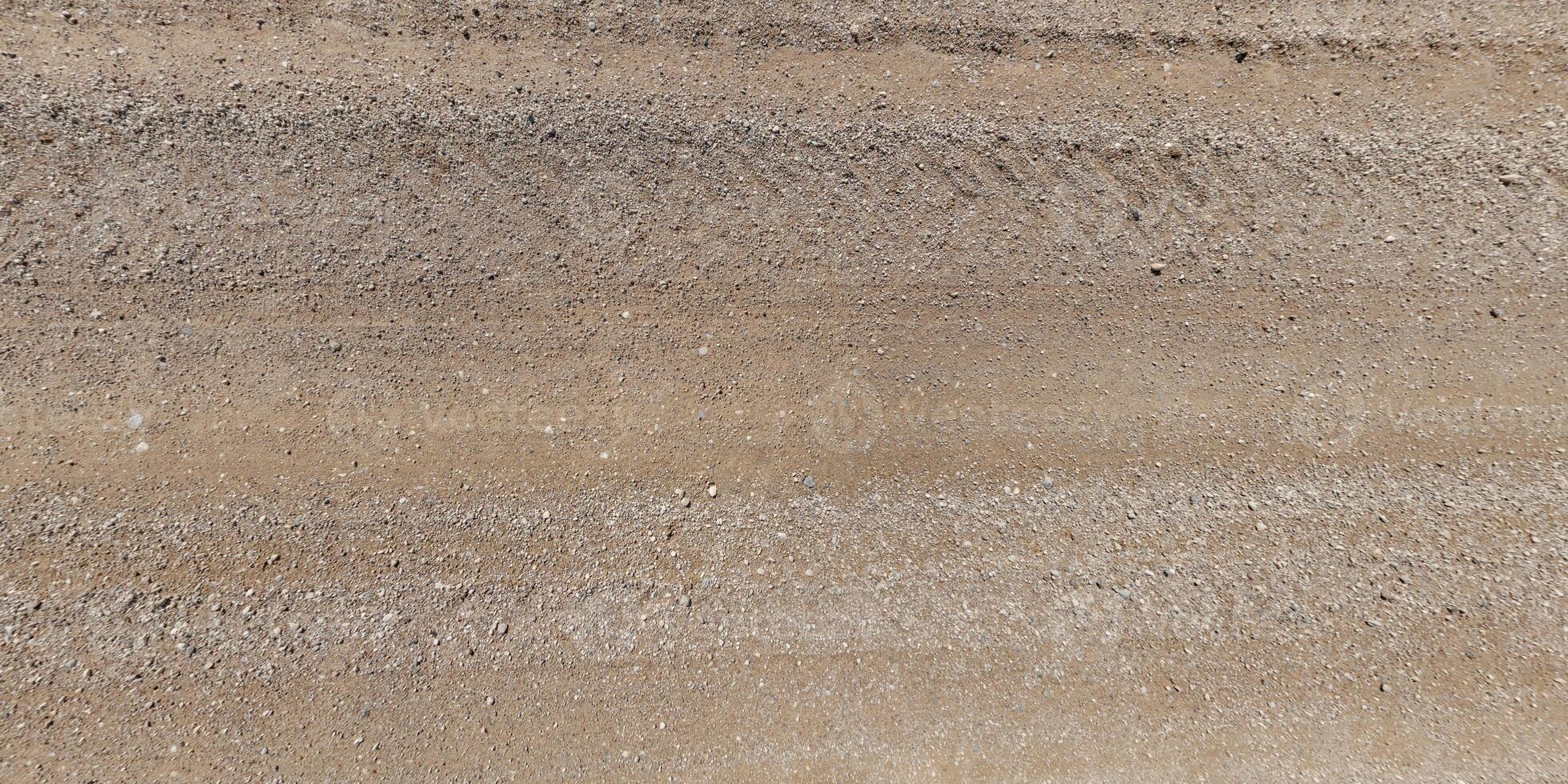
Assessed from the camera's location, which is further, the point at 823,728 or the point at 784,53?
the point at 784,53

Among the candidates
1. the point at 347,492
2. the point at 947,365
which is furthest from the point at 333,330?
the point at 947,365

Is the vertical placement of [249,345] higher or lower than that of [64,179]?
lower

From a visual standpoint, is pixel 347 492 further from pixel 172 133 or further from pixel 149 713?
pixel 172 133

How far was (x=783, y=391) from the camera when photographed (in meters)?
3.63

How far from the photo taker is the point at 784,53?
12.2 feet

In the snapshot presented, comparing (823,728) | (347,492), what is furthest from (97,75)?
(823,728)

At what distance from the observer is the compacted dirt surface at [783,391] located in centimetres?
341

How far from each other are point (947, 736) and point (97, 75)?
565 cm

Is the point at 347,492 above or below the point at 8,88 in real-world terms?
below

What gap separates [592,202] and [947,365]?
2.15m

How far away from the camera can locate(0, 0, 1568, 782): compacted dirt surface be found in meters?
3.41

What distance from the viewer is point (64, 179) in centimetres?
342

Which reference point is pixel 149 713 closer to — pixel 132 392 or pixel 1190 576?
pixel 132 392

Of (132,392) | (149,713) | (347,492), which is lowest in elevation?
(149,713)
